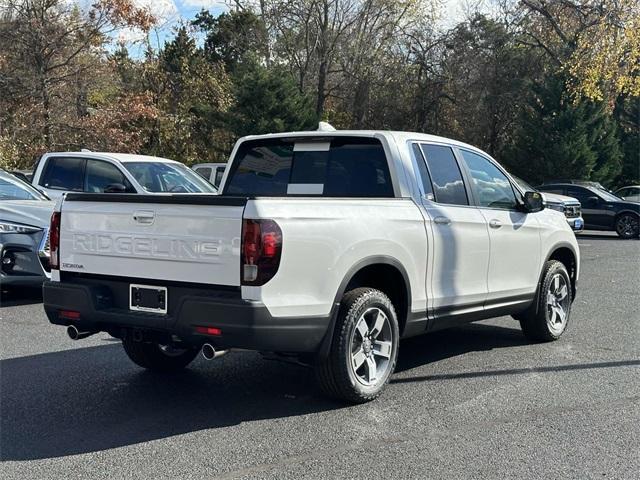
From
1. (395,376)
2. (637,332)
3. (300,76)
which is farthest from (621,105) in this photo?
(395,376)

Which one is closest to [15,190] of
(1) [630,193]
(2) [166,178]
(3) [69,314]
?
(2) [166,178]

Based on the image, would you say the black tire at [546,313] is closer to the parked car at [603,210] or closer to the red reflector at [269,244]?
the red reflector at [269,244]

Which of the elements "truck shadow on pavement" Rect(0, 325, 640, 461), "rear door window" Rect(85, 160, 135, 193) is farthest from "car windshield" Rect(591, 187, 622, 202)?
"truck shadow on pavement" Rect(0, 325, 640, 461)

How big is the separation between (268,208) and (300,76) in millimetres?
32967

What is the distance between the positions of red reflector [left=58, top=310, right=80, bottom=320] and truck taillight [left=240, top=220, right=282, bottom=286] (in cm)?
132

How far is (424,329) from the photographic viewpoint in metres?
5.58

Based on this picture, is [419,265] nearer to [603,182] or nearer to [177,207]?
[177,207]

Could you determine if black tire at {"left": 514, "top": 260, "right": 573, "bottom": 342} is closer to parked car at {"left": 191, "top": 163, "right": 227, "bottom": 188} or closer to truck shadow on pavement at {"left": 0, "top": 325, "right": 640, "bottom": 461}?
truck shadow on pavement at {"left": 0, "top": 325, "right": 640, "bottom": 461}

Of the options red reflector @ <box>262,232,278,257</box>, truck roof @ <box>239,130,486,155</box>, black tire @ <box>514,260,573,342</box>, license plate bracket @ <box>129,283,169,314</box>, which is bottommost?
black tire @ <box>514,260,573,342</box>

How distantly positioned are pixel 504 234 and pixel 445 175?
852 mm

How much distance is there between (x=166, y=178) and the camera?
36.1 ft

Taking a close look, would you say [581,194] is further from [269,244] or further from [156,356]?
[269,244]

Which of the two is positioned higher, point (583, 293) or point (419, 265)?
point (419, 265)

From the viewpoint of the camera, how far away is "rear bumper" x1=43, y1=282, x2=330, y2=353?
429 centimetres
